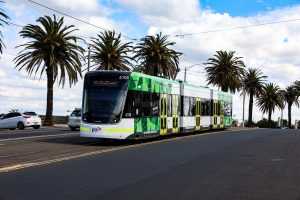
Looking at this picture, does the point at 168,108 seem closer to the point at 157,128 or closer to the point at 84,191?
the point at 157,128

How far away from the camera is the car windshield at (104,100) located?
2627 centimetres

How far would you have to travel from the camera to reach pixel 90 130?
86.1 feet

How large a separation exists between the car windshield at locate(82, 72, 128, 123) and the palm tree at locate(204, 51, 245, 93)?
60.8 m

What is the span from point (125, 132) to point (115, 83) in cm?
217

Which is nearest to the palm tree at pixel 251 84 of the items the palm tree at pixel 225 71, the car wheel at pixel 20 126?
the palm tree at pixel 225 71

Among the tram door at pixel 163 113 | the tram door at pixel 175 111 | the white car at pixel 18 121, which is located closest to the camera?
the tram door at pixel 163 113

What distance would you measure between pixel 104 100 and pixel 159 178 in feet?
40.7

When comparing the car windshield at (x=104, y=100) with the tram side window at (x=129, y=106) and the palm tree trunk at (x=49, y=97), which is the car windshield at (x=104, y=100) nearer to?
the tram side window at (x=129, y=106)

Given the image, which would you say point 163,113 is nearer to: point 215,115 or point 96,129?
point 96,129

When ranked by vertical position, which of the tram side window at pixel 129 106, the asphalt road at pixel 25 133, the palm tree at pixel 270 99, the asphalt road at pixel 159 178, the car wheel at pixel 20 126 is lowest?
the asphalt road at pixel 159 178

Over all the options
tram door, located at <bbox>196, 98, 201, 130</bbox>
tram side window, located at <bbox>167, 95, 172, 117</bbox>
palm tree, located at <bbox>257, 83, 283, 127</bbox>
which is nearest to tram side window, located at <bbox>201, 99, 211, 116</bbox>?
tram door, located at <bbox>196, 98, 201, 130</bbox>

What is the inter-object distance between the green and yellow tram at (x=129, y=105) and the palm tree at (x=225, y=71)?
5154 centimetres

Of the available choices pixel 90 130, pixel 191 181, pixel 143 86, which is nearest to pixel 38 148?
pixel 90 130

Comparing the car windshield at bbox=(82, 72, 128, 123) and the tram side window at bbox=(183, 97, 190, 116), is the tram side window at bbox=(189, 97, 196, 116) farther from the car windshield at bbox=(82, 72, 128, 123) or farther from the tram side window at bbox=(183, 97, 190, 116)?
the car windshield at bbox=(82, 72, 128, 123)
